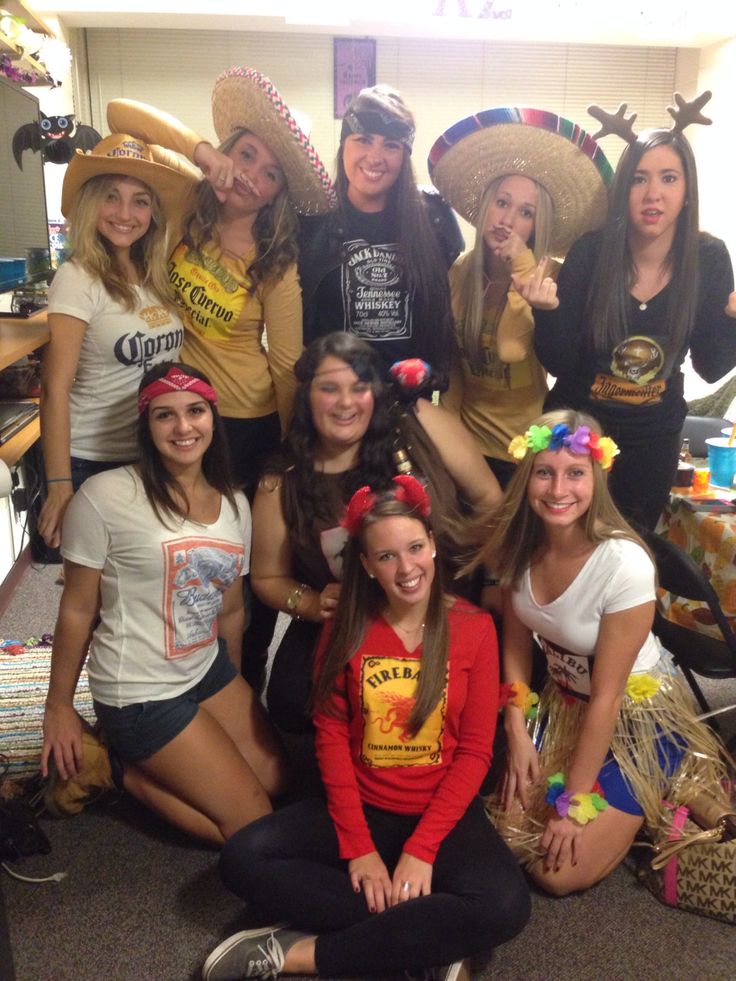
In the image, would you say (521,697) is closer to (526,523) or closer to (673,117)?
(526,523)

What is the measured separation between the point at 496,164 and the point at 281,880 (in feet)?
5.62

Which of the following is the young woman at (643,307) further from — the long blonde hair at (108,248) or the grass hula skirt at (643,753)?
the long blonde hair at (108,248)

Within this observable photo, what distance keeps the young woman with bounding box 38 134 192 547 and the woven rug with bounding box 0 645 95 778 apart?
686 mm

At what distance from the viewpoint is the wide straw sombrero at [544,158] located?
2.05m

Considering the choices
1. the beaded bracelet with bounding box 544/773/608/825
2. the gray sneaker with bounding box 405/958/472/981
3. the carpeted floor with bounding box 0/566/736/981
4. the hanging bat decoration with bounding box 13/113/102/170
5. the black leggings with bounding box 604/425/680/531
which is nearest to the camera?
the gray sneaker with bounding box 405/958/472/981

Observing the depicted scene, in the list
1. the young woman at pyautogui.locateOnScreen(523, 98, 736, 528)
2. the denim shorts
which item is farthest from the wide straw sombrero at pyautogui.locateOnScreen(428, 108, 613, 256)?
→ the denim shorts

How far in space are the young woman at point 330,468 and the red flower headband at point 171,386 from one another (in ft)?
0.82

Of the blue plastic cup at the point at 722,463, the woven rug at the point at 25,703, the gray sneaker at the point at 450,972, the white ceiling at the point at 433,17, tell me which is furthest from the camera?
the white ceiling at the point at 433,17

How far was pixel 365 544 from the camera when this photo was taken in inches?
66.1

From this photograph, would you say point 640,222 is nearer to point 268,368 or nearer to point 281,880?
point 268,368

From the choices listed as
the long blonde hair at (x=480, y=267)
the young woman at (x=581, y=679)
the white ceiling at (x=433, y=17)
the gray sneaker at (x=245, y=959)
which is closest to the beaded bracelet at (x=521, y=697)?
the young woman at (x=581, y=679)

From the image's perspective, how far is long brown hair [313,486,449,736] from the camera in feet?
5.47

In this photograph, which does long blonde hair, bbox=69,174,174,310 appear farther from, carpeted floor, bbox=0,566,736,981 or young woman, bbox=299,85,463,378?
carpeted floor, bbox=0,566,736,981

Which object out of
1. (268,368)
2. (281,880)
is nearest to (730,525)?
(268,368)
